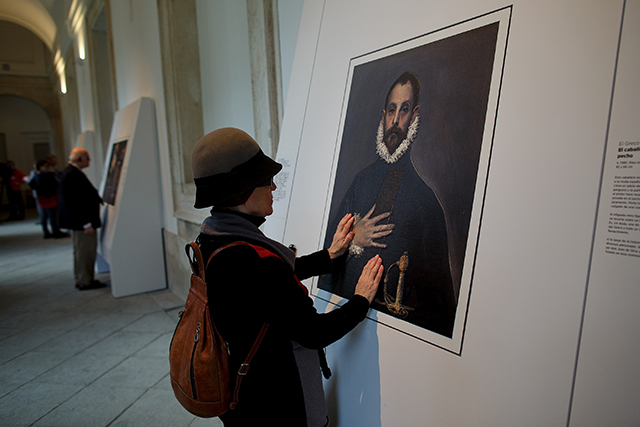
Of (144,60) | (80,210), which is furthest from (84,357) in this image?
(144,60)

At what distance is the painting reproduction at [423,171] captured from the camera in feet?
3.48

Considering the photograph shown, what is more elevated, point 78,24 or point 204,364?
point 78,24

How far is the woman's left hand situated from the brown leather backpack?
412 mm

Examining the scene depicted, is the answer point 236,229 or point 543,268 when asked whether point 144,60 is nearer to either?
point 236,229

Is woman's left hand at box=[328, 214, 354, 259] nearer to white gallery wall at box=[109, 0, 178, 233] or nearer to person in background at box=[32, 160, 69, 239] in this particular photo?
white gallery wall at box=[109, 0, 178, 233]

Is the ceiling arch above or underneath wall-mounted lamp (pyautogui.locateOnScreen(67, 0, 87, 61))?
above

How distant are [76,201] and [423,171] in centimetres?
502

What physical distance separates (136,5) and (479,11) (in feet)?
18.3

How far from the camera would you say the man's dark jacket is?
15.9 ft

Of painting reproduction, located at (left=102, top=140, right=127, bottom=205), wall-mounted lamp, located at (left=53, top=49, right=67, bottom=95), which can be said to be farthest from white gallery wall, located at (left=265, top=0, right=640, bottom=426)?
wall-mounted lamp, located at (left=53, top=49, right=67, bottom=95)

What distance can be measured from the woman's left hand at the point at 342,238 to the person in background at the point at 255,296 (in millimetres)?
199

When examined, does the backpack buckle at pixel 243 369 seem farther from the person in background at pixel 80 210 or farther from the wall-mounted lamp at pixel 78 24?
the wall-mounted lamp at pixel 78 24

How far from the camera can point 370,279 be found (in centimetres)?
127

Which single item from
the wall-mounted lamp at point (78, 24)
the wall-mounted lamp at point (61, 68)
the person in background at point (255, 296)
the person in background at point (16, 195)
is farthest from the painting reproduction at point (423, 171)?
the person in background at point (16, 195)
